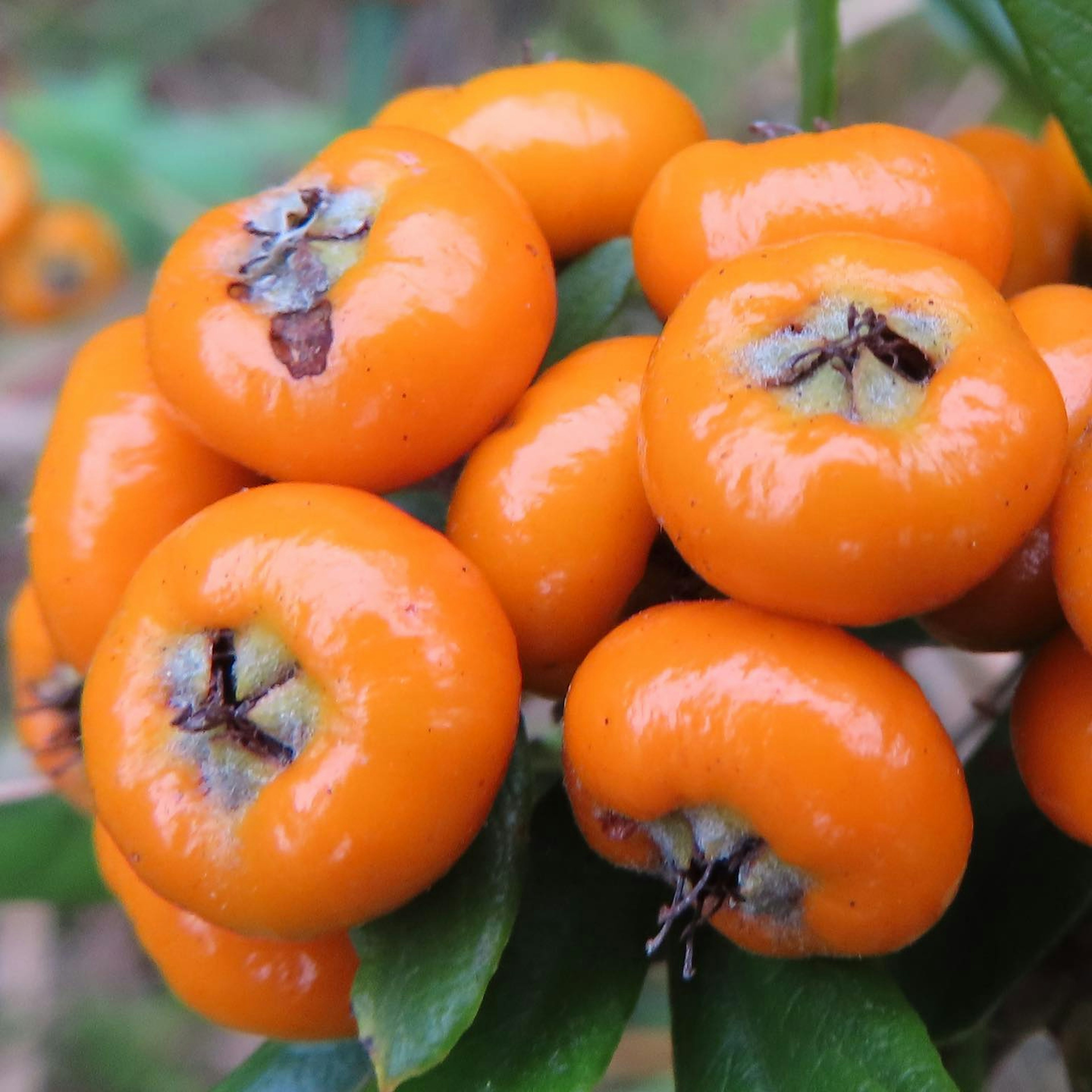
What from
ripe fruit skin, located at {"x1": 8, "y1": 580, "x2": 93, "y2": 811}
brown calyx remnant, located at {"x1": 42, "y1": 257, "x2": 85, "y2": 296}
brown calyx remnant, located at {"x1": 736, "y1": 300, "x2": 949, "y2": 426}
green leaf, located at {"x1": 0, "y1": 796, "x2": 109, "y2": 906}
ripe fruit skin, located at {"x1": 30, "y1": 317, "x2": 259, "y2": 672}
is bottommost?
brown calyx remnant, located at {"x1": 42, "y1": 257, "x2": 85, "y2": 296}

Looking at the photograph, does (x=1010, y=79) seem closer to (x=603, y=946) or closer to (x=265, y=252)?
(x=265, y=252)

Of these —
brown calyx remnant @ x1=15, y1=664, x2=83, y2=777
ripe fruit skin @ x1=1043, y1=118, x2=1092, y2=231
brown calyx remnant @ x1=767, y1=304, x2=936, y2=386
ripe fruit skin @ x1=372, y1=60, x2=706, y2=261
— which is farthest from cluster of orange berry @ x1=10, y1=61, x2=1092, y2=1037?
ripe fruit skin @ x1=1043, y1=118, x2=1092, y2=231

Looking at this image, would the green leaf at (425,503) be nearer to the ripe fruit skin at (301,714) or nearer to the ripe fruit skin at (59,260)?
the ripe fruit skin at (301,714)

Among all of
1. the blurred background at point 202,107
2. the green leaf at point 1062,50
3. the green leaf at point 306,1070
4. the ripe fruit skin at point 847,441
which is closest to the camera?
the ripe fruit skin at point 847,441

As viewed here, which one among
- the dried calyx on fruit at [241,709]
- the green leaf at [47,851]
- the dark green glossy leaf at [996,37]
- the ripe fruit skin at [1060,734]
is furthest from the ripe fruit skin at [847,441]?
the green leaf at [47,851]

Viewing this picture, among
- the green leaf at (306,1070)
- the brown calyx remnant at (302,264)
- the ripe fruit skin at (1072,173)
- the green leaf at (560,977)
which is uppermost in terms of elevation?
the brown calyx remnant at (302,264)

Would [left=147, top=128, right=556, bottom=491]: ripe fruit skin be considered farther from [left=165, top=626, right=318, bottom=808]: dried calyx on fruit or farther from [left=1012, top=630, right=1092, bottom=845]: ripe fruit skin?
[left=1012, top=630, right=1092, bottom=845]: ripe fruit skin

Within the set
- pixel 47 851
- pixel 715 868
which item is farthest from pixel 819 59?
pixel 47 851
